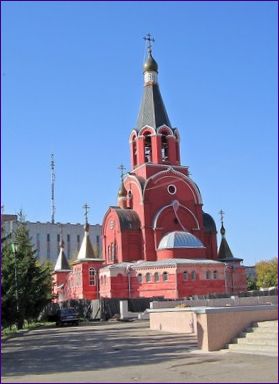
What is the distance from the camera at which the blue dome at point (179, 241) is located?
145 feet

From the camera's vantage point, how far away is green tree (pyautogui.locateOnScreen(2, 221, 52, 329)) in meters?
29.2

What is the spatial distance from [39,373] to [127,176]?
3924cm

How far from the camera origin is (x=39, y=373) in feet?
36.6

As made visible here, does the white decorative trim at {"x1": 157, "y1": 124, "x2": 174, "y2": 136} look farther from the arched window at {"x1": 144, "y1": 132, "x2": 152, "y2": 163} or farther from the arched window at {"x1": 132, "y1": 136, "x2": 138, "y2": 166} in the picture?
the arched window at {"x1": 132, "y1": 136, "x2": 138, "y2": 166}

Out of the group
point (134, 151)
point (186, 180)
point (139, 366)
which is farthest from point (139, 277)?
point (139, 366)

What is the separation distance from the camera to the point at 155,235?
46.4 metres

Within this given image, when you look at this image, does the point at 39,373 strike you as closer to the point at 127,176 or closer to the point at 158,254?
the point at 158,254

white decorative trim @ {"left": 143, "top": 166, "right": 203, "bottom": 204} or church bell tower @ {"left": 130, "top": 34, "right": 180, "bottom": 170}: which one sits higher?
church bell tower @ {"left": 130, "top": 34, "right": 180, "bottom": 170}

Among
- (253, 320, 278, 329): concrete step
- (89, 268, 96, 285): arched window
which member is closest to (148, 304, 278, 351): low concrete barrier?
(253, 320, 278, 329): concrete step

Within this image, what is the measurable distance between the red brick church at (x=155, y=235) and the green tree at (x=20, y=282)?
9450mm

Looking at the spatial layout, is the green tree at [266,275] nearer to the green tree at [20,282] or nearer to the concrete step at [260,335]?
the green tree at [20,282]

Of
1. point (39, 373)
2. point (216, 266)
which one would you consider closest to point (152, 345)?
point (39, 373)

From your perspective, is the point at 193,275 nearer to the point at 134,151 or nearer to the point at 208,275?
the point at 208,275

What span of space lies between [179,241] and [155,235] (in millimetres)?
2744
